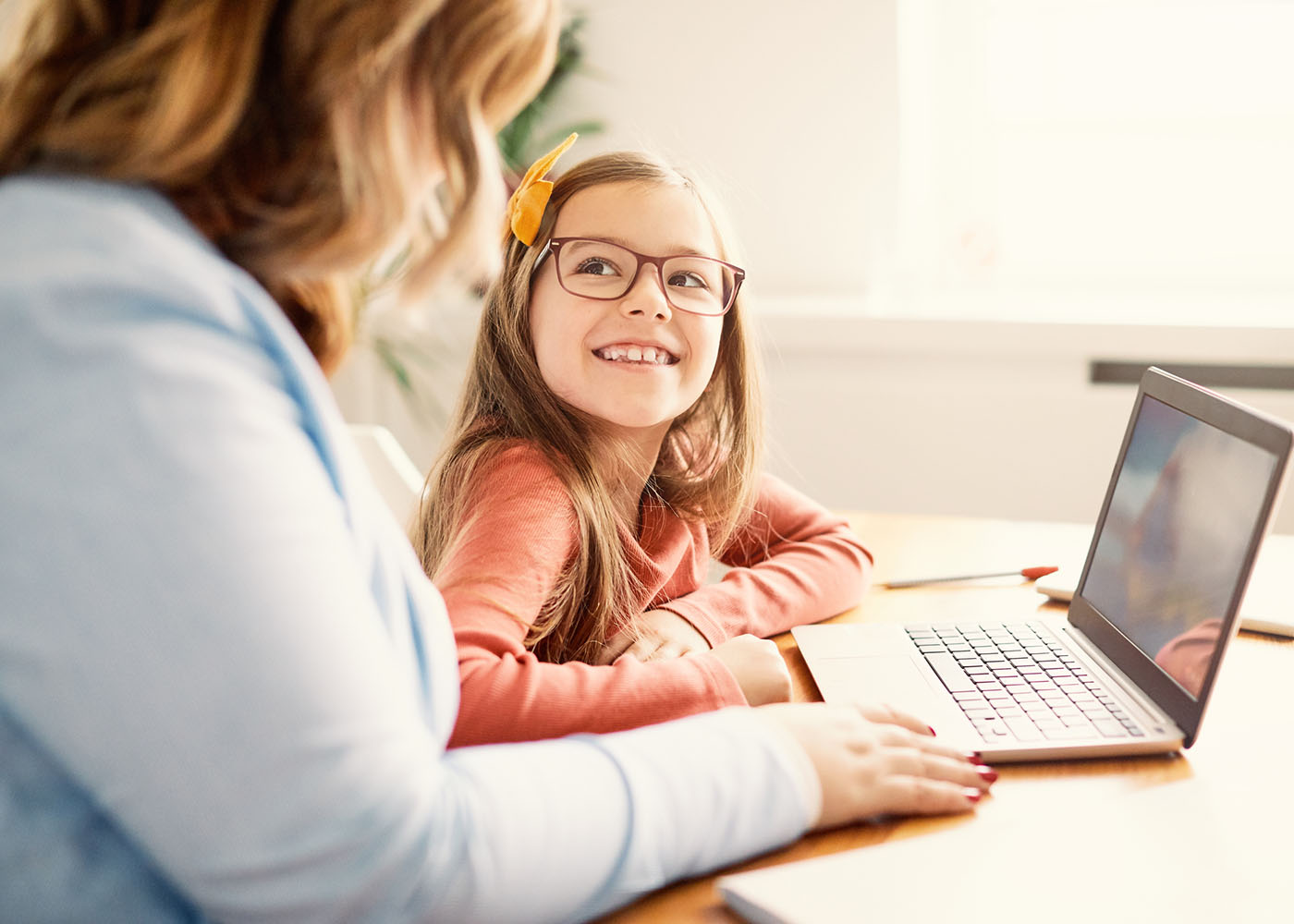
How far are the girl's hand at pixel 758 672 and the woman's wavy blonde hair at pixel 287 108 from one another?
1.40 feet

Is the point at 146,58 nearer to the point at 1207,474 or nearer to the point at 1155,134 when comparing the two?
the point at 1207,474

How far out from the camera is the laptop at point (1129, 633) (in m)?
0.82

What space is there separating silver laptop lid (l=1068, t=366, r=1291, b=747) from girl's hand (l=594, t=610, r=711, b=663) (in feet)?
1.18

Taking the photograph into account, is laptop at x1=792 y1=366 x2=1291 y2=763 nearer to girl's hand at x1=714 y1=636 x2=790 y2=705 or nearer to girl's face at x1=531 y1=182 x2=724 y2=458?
girl's hand at x1=714 y1=636 x2=790 y2=705

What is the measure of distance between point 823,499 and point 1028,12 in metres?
1.14

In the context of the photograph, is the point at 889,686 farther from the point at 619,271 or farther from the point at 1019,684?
the point at 619,271

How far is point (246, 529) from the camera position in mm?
485

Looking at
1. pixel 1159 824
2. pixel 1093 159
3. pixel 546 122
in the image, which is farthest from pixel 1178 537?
pixel 546 122

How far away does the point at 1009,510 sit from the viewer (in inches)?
95.3

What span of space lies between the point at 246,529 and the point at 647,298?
2.22 ft

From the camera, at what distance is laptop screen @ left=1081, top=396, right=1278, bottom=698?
838mm

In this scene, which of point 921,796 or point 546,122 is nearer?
point 921,796

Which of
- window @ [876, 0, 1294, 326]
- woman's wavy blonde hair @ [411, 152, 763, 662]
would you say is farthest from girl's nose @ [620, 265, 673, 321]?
window @ [876, 0, 1294, 326]

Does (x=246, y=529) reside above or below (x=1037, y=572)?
above
